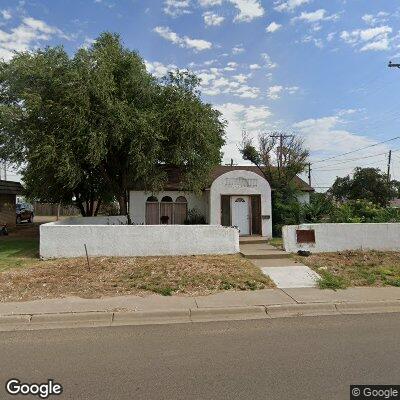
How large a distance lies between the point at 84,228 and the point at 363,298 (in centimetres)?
804

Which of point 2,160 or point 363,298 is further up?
point 2,160

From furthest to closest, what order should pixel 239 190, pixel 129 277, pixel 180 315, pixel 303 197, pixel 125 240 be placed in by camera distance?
1. pixel 303 197
2. pixel 239 190
3. pixel 125 240
4. pixel 129 277
5. pixel 180 315

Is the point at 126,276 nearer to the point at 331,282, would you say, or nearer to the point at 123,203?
the point at 331,282

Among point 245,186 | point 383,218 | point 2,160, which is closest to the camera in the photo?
point 383,218

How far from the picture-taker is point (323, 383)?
161 inches

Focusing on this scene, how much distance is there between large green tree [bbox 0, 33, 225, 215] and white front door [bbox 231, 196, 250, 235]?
1.88 metres

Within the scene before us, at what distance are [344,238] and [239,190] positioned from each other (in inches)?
229

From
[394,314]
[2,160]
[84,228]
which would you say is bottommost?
[394,314]

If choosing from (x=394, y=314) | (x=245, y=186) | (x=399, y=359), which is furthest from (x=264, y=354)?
(x=245, y=186)

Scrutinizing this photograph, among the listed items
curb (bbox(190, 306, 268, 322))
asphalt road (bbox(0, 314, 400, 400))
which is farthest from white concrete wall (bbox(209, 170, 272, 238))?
asphalt road (bbox(0, 314, 400, 400))

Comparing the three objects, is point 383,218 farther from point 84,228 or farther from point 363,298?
point 84,228

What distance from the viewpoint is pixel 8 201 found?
2839 cm

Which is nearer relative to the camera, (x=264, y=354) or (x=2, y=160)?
(x=264, y=354)

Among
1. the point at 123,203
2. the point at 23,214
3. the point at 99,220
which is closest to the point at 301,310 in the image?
the point at 99,220
